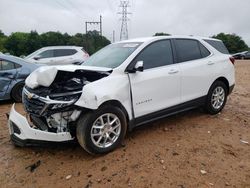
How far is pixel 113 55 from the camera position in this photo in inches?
182

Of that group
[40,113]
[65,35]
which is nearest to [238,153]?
[40,113]

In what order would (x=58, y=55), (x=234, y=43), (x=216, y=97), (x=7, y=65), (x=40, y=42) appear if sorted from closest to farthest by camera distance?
(x=216, y=97)
(x=7, y=65)
(x=58, y=55)
(x=40, y=42)
(x=234, y=43)

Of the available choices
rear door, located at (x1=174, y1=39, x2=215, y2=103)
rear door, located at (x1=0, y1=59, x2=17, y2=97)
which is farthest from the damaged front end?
rear door, located at (x1=0, y1=59, x2=17, y2=97)

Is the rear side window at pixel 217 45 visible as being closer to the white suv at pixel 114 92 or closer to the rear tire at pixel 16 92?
the white suv at pixel 114 92

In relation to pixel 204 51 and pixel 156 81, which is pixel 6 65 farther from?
pixel 204 51

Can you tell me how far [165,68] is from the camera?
4.48 m

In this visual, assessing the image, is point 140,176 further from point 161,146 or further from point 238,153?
point 238,153

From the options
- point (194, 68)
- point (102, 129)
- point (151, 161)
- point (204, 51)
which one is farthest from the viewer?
point (204, 51)

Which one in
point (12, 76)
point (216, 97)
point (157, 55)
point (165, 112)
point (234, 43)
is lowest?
point (165, 112)

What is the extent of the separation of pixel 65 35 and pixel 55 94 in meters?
66.4

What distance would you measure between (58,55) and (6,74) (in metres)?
7.50

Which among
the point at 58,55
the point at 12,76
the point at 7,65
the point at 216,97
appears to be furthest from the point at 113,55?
the point at 58,55

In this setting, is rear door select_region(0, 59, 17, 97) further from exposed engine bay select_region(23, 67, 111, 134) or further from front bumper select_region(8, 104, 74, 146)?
exposed engine bay select_region(23, 67, 111, 134)

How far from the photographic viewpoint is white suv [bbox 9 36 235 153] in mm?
3576
